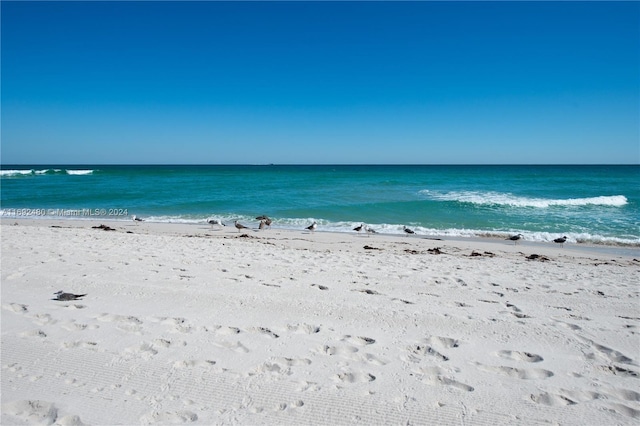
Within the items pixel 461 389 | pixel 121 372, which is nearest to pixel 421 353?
pixel 461 389

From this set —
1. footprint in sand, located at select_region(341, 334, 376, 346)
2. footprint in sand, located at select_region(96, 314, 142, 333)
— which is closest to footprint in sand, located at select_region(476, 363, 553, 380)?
footprint in sand, located at select_region(341, 334, 376, 346)

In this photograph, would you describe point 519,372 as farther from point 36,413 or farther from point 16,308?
point 16,308

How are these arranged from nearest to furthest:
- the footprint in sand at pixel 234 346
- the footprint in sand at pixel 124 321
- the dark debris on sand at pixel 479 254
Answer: the footprint in sand at pixel 234 346 < the footprint in sand at pixel 124 321 < the dark debris on sand at pixel 479 254

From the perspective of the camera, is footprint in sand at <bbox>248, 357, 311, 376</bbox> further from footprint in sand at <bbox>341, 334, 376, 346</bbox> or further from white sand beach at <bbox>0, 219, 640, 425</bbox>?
footprint in sand at <bbox>341, 334, 376, 346</bbox>

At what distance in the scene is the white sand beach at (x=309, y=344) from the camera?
9.28 ft

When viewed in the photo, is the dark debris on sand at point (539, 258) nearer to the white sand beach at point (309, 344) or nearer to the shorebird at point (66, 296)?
the white sand beach at point (309, 344)

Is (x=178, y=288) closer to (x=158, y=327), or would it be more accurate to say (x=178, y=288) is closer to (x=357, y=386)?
(x=158, y=327)

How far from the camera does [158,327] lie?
4.14 metres

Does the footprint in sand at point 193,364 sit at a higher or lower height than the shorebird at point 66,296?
lower

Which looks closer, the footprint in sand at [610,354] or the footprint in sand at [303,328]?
the footprint in sand at [610,354]

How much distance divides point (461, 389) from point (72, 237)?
10380 millimetres

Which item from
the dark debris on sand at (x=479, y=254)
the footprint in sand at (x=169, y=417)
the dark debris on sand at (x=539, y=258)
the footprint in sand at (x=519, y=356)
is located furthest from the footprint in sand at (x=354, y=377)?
the dark debris on sand at (x=539, y=258)

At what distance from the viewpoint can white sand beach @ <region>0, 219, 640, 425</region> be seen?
2828mm

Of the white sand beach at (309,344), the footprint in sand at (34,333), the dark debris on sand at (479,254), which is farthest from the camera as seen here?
the dark debris on sand at (479,254)
